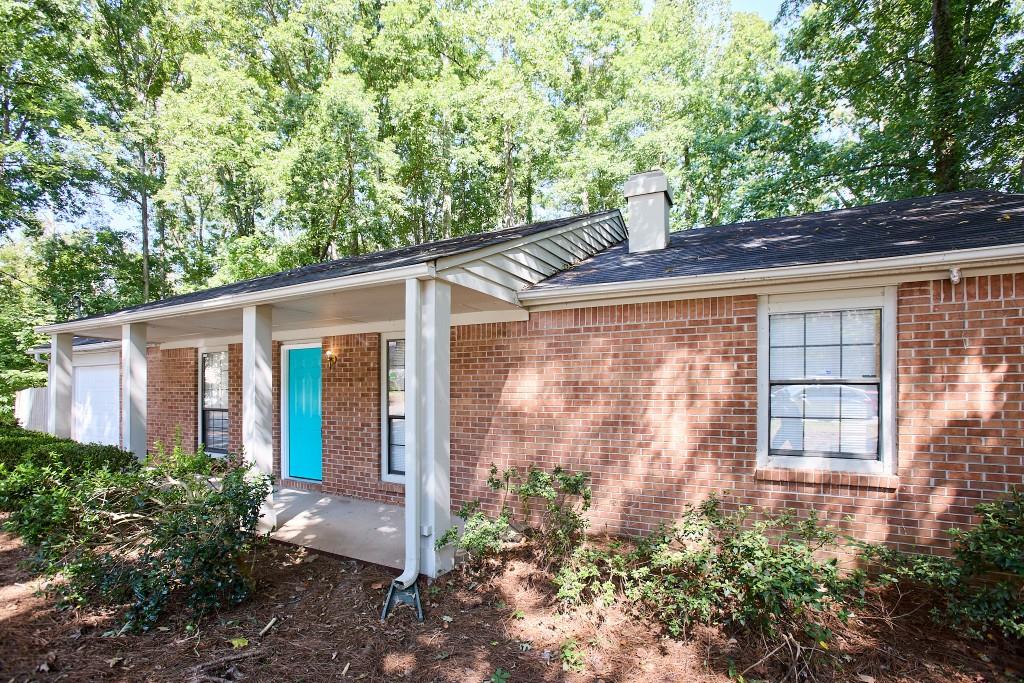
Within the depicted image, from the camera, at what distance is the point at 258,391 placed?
228 inches

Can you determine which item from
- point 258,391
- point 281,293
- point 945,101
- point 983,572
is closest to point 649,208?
point 281,293

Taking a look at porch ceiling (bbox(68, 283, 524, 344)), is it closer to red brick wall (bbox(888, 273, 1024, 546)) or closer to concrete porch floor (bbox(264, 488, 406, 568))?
concrete porch floor (bbox(264, 488, 406, 568))

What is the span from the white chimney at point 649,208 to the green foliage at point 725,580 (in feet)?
13.2

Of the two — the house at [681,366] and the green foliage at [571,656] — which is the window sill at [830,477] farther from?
the green foliage at [571,656]

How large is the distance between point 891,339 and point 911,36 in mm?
13043

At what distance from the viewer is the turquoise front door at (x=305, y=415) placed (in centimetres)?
800

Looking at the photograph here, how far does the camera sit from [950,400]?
400 centimetres

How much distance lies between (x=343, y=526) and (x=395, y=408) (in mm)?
1740

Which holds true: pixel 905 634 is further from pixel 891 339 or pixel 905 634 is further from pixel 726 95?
pixel 726 95

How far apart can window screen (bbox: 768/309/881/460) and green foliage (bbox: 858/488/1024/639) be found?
96 centimetres

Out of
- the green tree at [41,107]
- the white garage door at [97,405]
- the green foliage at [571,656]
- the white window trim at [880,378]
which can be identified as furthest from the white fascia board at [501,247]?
the green tree at [41,107]

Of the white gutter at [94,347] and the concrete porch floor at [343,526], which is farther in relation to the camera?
the white gutter at [94,347]

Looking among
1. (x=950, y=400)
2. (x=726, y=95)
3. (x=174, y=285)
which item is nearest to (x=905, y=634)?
(x=950, y=400)

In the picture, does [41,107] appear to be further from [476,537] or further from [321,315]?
[476,537]
